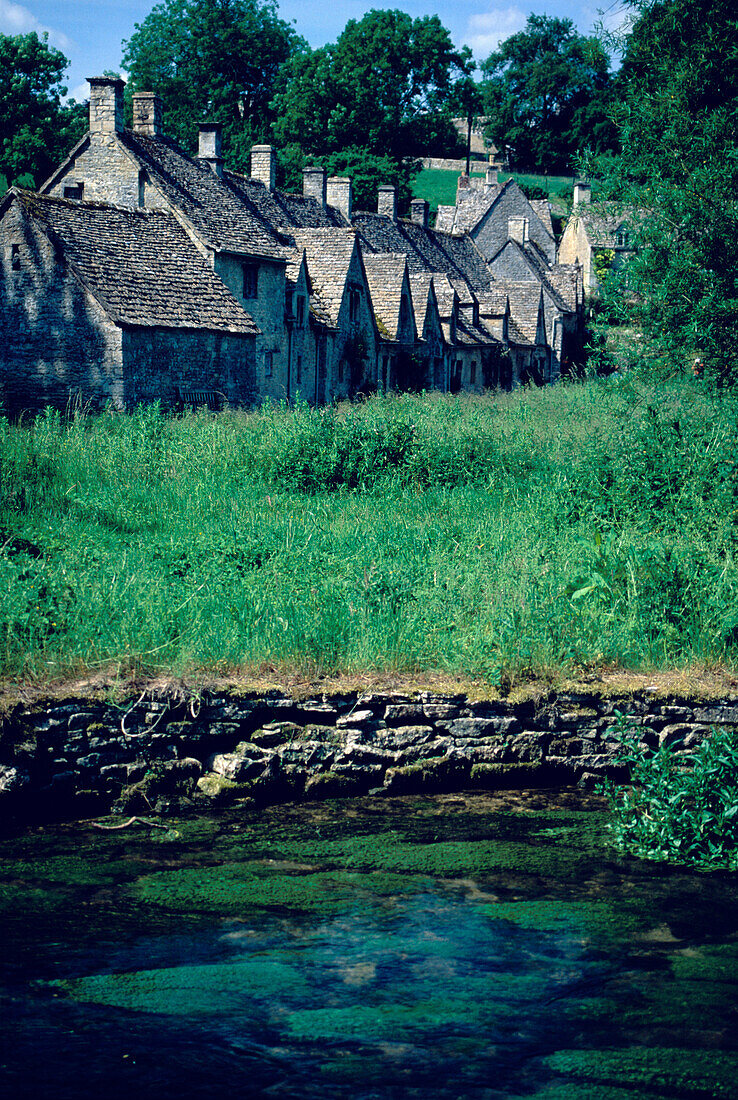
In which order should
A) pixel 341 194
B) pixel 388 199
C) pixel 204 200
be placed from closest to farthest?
pixel 204 200, pixel 341 194, pixel 388 199

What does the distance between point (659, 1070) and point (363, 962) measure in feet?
5.72

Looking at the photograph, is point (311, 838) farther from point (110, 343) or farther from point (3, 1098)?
point (110, 343)

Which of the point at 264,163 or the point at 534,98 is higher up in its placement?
the point at 534,98

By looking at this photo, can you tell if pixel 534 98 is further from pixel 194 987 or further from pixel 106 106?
pixel 194 987

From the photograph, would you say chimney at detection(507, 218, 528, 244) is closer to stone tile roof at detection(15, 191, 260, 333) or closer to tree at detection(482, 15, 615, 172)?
tree at detection(482, 15, 615, 172)

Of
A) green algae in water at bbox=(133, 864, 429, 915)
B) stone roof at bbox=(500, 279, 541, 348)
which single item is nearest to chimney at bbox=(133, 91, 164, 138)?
stone roof at bbox=(500, 279, 541, 348)

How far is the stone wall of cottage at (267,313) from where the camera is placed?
34000 mm

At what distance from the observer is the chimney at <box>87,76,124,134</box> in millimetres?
34281

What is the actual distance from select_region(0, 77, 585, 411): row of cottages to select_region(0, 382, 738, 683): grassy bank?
26.8 feet

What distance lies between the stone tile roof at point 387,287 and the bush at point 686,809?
36.2 meters

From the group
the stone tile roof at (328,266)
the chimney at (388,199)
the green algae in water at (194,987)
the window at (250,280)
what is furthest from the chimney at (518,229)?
the green algae in water at (194,987)

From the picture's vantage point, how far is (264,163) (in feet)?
156

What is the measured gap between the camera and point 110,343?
88.2ft

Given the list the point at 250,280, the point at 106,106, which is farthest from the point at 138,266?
the point at 106,106
